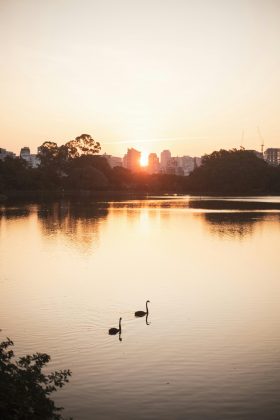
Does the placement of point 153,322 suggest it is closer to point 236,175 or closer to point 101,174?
point 101,174

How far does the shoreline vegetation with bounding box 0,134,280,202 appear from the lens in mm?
145125

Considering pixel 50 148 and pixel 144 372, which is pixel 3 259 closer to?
pixel 144 372

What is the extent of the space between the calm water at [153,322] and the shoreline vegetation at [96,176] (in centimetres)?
9137

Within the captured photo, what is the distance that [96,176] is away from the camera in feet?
506

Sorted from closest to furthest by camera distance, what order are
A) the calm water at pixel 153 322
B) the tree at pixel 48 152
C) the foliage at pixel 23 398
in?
the foliage at pixel 23 398 < the calm water at pixel 153 322 < the tree at pixel 48 152

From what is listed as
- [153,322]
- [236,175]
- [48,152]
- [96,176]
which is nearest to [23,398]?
[153,322]

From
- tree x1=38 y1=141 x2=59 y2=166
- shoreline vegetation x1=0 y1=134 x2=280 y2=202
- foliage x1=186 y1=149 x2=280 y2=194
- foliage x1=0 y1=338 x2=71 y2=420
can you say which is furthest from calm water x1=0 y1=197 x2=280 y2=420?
foliage x1=186 y1=149 x2=280 y2=194

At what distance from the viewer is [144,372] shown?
15.3 metres

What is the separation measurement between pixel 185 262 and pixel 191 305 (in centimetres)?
1317

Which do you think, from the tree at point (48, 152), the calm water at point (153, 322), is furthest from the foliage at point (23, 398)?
the tree at point (48, 152)

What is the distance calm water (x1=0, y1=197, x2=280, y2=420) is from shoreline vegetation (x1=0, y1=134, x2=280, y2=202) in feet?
300

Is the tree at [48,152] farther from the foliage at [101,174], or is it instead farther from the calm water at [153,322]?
the calm water at [153,322]

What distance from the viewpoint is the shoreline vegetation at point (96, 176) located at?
145 m

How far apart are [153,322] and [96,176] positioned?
134425 millimetres
